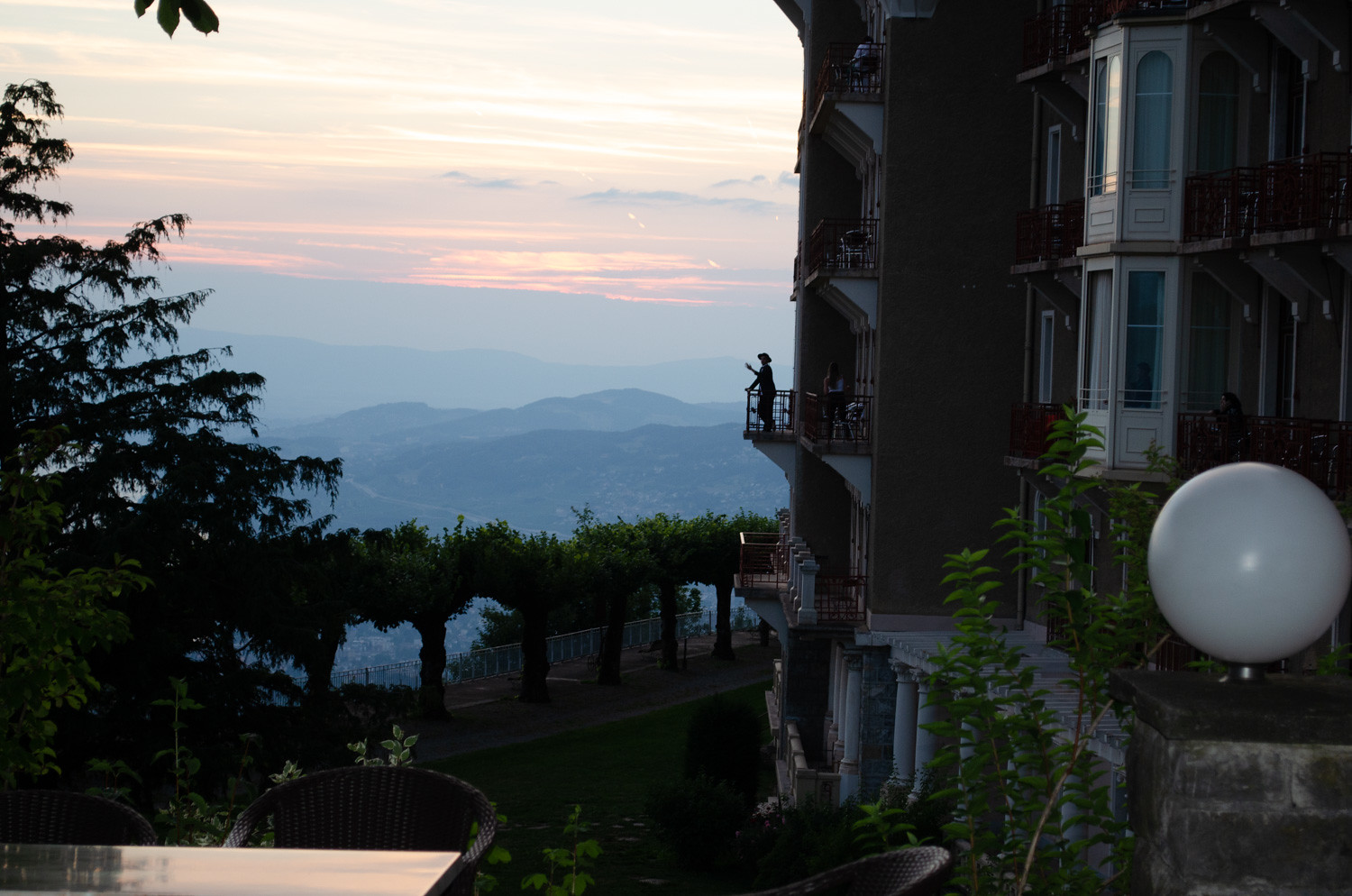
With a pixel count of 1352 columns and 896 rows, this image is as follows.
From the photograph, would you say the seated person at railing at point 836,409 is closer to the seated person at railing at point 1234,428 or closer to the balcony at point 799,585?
the balcony at point 799,585

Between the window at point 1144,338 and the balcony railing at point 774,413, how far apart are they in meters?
12.5

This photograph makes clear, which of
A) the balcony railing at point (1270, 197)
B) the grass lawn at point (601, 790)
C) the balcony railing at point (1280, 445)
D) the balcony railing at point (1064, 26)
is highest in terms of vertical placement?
the balcony railing at point (1064, 26)

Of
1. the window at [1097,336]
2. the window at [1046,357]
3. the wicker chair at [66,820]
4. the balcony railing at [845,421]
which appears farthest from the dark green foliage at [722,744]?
the wicker chair at [66,820]

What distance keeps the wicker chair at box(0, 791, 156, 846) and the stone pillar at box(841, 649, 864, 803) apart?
19963mm

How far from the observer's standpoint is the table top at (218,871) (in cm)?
402

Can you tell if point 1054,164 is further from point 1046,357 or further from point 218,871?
point 218,871

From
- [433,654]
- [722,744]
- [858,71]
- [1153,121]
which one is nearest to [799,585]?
[722,744]

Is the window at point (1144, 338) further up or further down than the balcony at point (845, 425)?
further up

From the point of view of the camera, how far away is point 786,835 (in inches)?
792

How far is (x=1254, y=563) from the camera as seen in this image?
3.63 meters

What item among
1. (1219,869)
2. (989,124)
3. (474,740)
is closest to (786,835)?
(989,124)

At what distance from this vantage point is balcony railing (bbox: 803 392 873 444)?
80.4 feet

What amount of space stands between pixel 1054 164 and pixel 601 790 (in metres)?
19.2

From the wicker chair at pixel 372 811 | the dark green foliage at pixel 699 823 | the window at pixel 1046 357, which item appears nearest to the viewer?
the wicker chair at pixel 372 811
